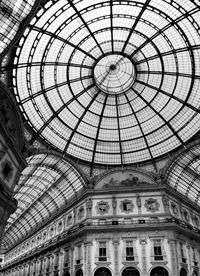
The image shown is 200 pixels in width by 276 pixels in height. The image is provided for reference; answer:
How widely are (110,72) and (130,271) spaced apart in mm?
31332

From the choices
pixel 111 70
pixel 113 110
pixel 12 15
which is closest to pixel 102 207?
pixel 113 110

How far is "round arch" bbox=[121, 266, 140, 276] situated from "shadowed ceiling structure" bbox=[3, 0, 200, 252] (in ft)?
52.6

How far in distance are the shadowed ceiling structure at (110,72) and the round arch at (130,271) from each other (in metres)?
16.0

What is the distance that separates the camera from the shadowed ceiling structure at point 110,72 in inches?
1473

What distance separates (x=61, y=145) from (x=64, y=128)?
10.2 feet

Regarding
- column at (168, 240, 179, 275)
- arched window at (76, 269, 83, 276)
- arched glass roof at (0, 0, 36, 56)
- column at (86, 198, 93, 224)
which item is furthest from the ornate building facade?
arched glass roof at (0, 0, 36, 56)

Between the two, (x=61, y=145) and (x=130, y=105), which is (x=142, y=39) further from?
(x=61, y=145)

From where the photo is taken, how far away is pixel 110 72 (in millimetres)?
47125

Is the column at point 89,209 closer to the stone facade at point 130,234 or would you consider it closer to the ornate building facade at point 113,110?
the stone facade at point 130,234

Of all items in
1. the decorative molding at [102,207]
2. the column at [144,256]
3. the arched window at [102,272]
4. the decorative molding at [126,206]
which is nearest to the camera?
the column at [144,256]

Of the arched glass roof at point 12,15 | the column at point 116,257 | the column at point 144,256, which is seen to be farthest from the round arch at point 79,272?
the arched glass roof at point 12,15

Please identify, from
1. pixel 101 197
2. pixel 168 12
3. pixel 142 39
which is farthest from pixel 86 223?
pixel 168 12

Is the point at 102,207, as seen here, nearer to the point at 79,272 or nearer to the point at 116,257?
the point at 116,257

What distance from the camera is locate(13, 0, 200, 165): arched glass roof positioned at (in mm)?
37375
